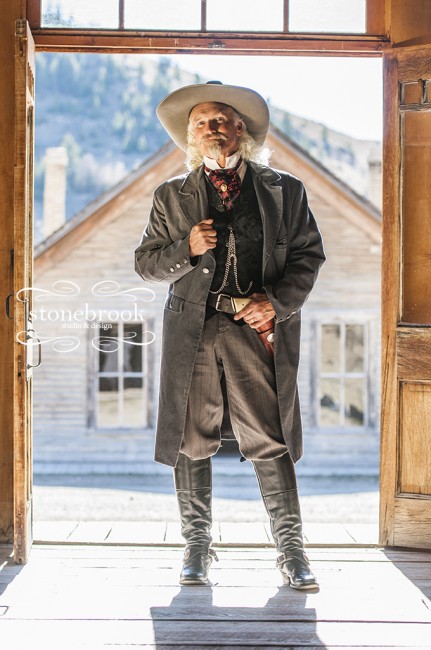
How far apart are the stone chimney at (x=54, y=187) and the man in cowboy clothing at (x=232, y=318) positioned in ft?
35.2

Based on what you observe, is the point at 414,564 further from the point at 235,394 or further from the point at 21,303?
the point at 21,303

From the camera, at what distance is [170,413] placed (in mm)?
2998

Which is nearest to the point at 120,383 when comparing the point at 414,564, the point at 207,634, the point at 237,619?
the point at 414,564

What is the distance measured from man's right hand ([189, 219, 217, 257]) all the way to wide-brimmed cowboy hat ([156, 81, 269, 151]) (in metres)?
0.44

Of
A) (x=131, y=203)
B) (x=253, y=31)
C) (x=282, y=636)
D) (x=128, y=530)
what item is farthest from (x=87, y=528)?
(x=131, y=203)

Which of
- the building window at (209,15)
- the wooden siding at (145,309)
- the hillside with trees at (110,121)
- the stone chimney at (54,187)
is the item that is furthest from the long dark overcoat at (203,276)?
the hillside with trees at (110,121)

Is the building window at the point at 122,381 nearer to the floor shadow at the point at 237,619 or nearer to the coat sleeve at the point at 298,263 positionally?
the coat sleeve at the point at 298,263

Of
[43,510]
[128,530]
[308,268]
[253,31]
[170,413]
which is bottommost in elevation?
[43,510]

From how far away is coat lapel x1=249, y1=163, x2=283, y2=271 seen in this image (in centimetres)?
293

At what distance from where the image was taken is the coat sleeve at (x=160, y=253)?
2.92 metres

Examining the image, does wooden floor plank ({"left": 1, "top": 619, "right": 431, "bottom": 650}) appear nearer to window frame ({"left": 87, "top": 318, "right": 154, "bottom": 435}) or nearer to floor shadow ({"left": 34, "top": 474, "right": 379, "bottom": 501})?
floor shadow ({"left": 34, "top": 474, "right": 379, "bottom": 501})

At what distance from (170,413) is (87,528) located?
44.8 inches

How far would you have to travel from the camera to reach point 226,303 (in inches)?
116

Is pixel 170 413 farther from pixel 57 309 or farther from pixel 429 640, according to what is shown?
pixel 57 309
